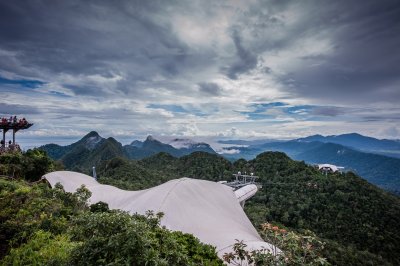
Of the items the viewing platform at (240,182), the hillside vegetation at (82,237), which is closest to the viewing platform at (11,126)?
the hillside vegetation at (82,237)

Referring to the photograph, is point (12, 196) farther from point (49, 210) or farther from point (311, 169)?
point (311, 169)

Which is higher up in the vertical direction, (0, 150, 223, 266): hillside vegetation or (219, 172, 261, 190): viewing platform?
(0, 150, 223, 266): hillside vegetation

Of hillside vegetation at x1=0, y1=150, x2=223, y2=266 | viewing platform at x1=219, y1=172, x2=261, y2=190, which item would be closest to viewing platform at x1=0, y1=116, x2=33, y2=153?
hillside vegetation at x1=0, y1=150, x2=223, y2=266

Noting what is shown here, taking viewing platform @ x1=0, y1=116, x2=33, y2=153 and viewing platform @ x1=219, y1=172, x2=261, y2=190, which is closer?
viewing platform @ x1=0, y1=116, x2=33, y2=153

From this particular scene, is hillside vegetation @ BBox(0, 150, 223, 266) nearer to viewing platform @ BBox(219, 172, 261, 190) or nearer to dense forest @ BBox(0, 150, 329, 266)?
dense forest @ BBox(0, 150, 329, 266)

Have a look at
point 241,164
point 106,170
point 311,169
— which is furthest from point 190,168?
point 311,169

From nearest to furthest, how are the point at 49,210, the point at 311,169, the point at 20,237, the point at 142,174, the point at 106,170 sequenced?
the point at 20,237, the point at 49,210, the point at 142,174, the point at 106,170, the point at 311,169

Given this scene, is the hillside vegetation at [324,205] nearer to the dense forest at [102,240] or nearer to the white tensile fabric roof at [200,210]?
the white tensile fabric roof at [200,210]

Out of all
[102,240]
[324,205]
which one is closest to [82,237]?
[102,240]

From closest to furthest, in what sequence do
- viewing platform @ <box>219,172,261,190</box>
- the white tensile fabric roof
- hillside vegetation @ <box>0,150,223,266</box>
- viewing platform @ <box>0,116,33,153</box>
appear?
hillside vegetation @ <box>0,150,223,266</box>
the white tensile fabric roof
viewing platform @ <box>0,116,33,153</box>
viewing platform @ <box>219,172,261,190</box>
